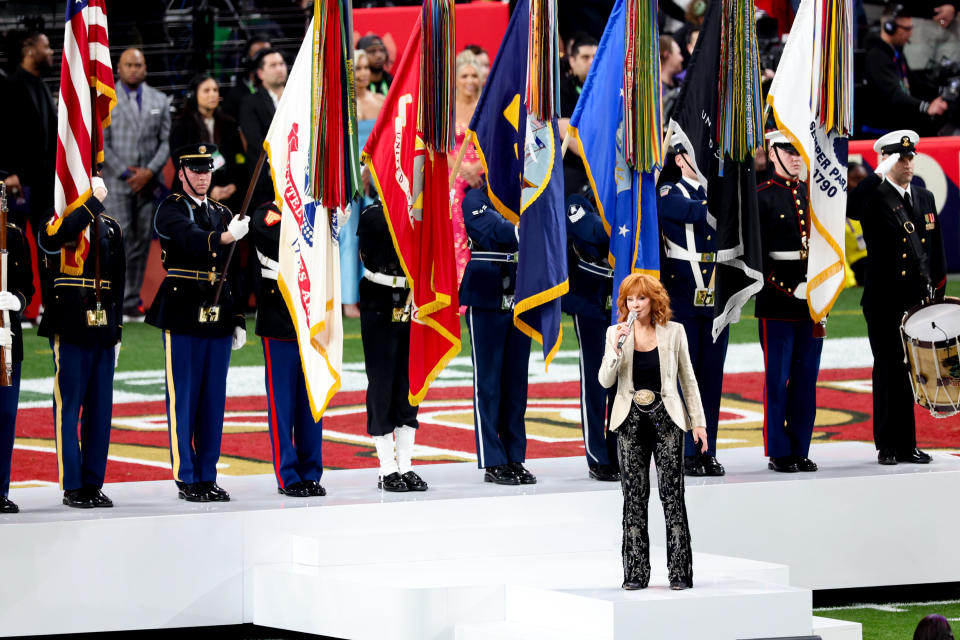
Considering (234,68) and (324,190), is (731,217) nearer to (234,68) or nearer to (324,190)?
(324,190)

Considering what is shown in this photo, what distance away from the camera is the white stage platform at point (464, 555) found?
764 cm

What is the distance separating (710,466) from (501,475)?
1.20 meters

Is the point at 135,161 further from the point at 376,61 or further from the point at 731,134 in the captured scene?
the point at 731,134

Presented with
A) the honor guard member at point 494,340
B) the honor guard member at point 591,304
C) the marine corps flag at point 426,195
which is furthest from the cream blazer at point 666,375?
the honor guard member at point 591,304

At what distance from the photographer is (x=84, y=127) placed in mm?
9008

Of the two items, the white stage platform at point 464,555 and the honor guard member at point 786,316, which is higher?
the honor guard member at point 786,316

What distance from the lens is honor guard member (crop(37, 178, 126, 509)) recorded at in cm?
888

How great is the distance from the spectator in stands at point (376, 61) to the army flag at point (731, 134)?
7.14 m

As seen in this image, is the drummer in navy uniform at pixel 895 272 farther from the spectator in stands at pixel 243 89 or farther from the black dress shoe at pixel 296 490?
the spectator in stands at pixel 243 89

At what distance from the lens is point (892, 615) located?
8.90 metres

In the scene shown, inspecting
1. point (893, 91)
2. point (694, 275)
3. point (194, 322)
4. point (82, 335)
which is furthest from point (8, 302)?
point (893, 91)

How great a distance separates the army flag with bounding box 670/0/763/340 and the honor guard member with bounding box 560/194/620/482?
640 millimetres

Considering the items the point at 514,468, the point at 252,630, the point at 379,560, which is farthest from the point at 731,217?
the point at 252,630

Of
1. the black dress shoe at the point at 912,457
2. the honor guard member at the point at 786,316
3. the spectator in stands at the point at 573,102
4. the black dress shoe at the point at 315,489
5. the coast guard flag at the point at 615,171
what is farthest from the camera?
the spectator in stands at the point at 573,102
